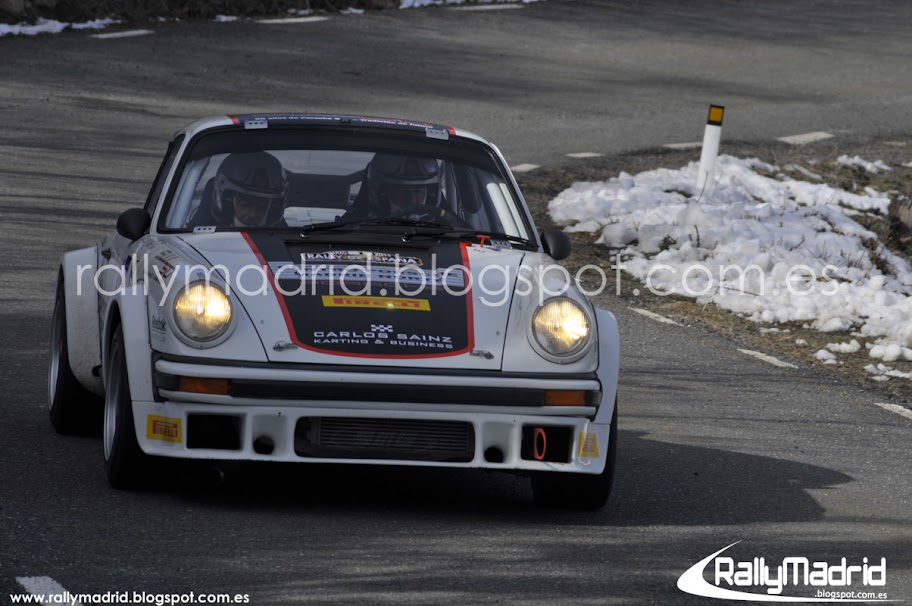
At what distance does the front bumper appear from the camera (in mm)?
5645

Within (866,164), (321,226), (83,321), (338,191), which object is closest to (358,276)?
(321,226)

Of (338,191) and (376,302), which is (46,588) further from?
(338,191)

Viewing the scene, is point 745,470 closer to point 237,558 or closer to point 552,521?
point 552,521

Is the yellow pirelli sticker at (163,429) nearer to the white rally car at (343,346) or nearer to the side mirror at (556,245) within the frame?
the white rally car at (343,346)

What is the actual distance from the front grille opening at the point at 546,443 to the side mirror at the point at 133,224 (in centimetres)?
196

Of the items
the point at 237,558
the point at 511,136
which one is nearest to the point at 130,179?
the point at 511,136

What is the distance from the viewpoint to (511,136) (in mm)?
17109

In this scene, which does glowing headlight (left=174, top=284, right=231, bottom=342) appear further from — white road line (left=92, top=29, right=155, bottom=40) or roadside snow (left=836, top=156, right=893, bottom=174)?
white road line (left=92, top=29, right=155, bottom=40)

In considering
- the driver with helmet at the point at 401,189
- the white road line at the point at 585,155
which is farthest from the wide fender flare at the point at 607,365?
the white road line at the point at 585,155

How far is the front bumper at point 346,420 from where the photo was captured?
18.5 feet

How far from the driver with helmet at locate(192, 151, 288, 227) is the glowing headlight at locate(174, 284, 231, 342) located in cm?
96

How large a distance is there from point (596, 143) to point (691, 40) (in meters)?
7.37

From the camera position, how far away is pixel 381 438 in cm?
572

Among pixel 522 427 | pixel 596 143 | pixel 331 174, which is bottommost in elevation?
pixel 596 143
